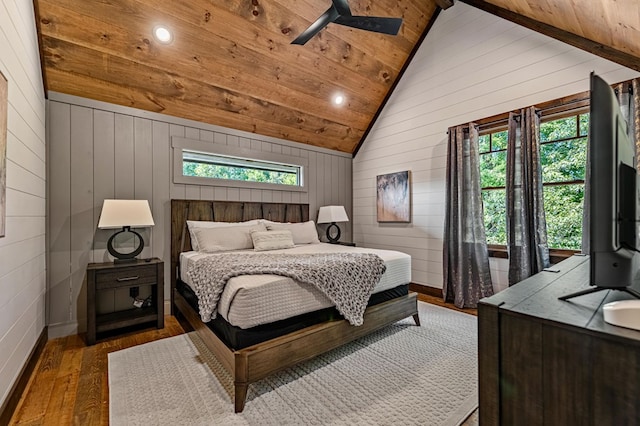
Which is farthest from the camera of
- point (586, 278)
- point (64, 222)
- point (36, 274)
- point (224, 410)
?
point (64, 222)

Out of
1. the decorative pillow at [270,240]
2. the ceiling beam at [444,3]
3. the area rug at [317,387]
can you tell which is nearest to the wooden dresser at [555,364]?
the area rug at [317,387]

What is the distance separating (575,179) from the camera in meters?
2.94

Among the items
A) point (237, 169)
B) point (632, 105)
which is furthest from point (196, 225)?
point (632, 105)

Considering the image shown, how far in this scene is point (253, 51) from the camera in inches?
128

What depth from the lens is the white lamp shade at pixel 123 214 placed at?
8.98ft

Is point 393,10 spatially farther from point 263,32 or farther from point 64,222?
point 64,222

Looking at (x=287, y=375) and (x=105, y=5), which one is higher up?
(x=105, y=5)

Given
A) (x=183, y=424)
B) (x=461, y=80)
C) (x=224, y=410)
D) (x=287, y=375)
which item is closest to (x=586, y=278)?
(x=287, y=375)

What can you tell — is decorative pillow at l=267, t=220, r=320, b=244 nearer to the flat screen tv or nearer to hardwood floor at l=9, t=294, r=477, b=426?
hardwood floor at l=9, t=294, r=477, b=426

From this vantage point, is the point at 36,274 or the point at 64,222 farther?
the point at 64,222

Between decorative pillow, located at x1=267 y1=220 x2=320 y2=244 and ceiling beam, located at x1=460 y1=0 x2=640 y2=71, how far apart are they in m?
3.44

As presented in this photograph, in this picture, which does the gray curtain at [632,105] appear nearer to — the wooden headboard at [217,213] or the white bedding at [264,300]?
the white bedding at [264,300]

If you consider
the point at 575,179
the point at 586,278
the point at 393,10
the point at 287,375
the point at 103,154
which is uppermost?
the point at 393,10

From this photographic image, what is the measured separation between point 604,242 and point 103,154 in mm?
3894
